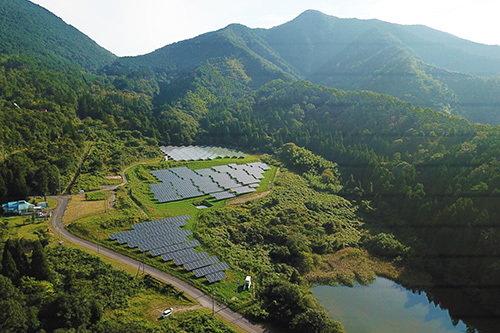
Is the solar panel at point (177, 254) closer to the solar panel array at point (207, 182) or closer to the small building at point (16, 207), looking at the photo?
the solar panel array at point (207, 182)

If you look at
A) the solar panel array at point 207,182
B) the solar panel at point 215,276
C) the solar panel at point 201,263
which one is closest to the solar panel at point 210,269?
the solar panel at point 215,276

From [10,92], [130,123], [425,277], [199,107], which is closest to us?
[425,277]

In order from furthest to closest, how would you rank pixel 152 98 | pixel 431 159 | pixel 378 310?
pixel 152 98 → pixel 431 159 → pixel 378 310

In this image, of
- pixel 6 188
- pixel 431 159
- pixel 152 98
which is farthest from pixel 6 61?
pixel 431 159

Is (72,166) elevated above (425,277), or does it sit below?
above

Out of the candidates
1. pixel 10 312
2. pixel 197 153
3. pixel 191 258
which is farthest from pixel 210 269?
pixel 197 153

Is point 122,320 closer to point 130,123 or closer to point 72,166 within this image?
point 72,166

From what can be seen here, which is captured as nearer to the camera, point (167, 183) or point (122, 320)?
point (122, 320)

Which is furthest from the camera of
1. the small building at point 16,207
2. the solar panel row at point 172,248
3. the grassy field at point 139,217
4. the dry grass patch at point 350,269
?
the small building at point 16,207

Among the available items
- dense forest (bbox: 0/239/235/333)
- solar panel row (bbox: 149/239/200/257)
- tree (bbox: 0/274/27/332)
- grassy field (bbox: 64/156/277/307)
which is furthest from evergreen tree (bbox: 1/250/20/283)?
solar panel row (bbox: 149/239/200/257)
